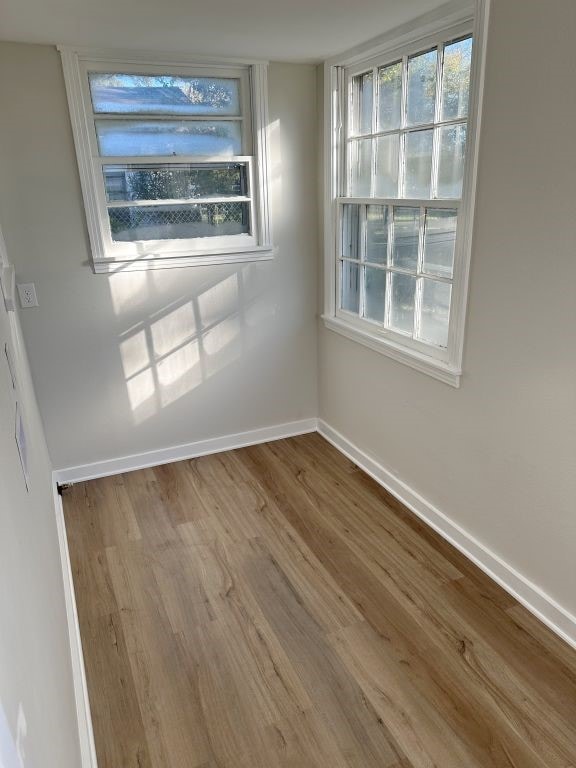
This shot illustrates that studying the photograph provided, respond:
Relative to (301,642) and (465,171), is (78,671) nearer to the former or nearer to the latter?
(301,642)

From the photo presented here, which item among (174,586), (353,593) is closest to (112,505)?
(174,586)

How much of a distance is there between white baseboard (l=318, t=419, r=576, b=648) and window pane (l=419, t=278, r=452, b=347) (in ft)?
2.68

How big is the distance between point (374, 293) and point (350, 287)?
0.26m

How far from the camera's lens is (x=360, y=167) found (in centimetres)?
285

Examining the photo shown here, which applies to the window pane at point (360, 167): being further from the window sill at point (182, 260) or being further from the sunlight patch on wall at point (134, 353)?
the sunlight patch on wall at point (134, 353)

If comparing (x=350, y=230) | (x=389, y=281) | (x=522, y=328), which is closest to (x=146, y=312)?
(x=350, y=230)

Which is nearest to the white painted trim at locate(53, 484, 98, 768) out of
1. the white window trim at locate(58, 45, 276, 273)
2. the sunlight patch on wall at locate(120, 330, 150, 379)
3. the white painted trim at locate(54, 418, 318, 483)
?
the white painted trim at locate(54, 418, 318, 483)

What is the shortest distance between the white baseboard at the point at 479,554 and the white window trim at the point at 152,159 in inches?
54.4

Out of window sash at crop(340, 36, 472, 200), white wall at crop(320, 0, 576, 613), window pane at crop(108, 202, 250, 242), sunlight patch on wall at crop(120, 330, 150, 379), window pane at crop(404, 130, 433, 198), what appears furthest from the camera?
sunlight patch on wall at crop(120, 330, 150, 379)

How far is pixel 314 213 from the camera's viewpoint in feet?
10.6

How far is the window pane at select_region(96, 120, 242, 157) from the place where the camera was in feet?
8.93

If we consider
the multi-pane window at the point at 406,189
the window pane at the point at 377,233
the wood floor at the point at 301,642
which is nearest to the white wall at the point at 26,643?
the wood floor at the point at 301,642

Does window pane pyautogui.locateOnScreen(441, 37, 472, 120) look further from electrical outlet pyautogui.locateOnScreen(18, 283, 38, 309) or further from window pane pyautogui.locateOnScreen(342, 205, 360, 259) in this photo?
electrical outlet pyautogui.locateOnScreen(18, 283, 38, 309)

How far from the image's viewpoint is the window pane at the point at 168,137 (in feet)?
8.93
